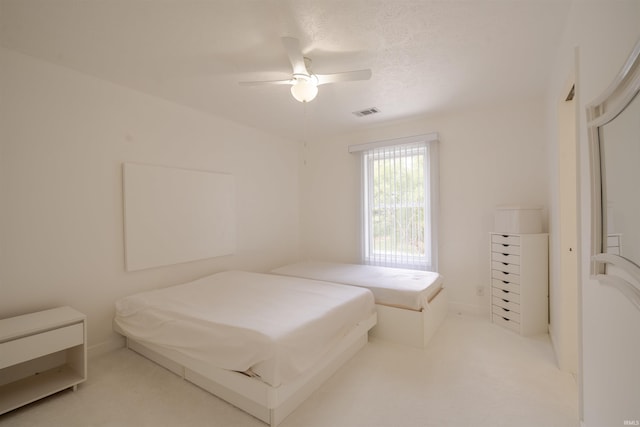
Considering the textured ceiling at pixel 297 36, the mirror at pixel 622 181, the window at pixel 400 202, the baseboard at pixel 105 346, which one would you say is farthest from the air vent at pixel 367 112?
the baseboard at pixel 105 346

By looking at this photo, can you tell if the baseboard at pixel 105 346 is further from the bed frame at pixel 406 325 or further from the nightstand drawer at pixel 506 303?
the nightstand drawer at pixel 506 303

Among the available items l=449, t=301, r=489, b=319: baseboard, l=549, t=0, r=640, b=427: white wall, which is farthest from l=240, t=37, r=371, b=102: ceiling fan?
l=449, t=301, r=489, b=319: baseboard

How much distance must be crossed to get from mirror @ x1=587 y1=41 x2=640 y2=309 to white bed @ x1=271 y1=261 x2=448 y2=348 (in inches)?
63.0

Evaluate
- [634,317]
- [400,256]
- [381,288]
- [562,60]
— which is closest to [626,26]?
[634,317]

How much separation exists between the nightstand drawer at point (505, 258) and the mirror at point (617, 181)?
1864 millimetres

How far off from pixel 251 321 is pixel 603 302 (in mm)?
1845

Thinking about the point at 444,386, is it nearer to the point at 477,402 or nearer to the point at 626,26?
the point at 477,402

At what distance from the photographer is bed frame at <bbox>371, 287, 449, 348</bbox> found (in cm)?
257

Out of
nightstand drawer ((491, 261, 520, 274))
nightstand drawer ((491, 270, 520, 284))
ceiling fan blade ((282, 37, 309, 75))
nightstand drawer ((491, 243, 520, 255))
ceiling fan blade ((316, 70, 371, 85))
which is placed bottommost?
nightstand drawer ((491, 270, 520, 284))

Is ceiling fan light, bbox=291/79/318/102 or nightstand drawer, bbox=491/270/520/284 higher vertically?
ceiling fan light, bbox=291/79/318/102

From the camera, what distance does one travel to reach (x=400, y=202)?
3.94 metres

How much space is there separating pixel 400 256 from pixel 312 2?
3.18m

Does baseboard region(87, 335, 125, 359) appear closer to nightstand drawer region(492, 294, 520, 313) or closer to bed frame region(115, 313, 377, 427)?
bed frame region(115, 313, 377, 427)

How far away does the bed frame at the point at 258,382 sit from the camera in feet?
5.41
